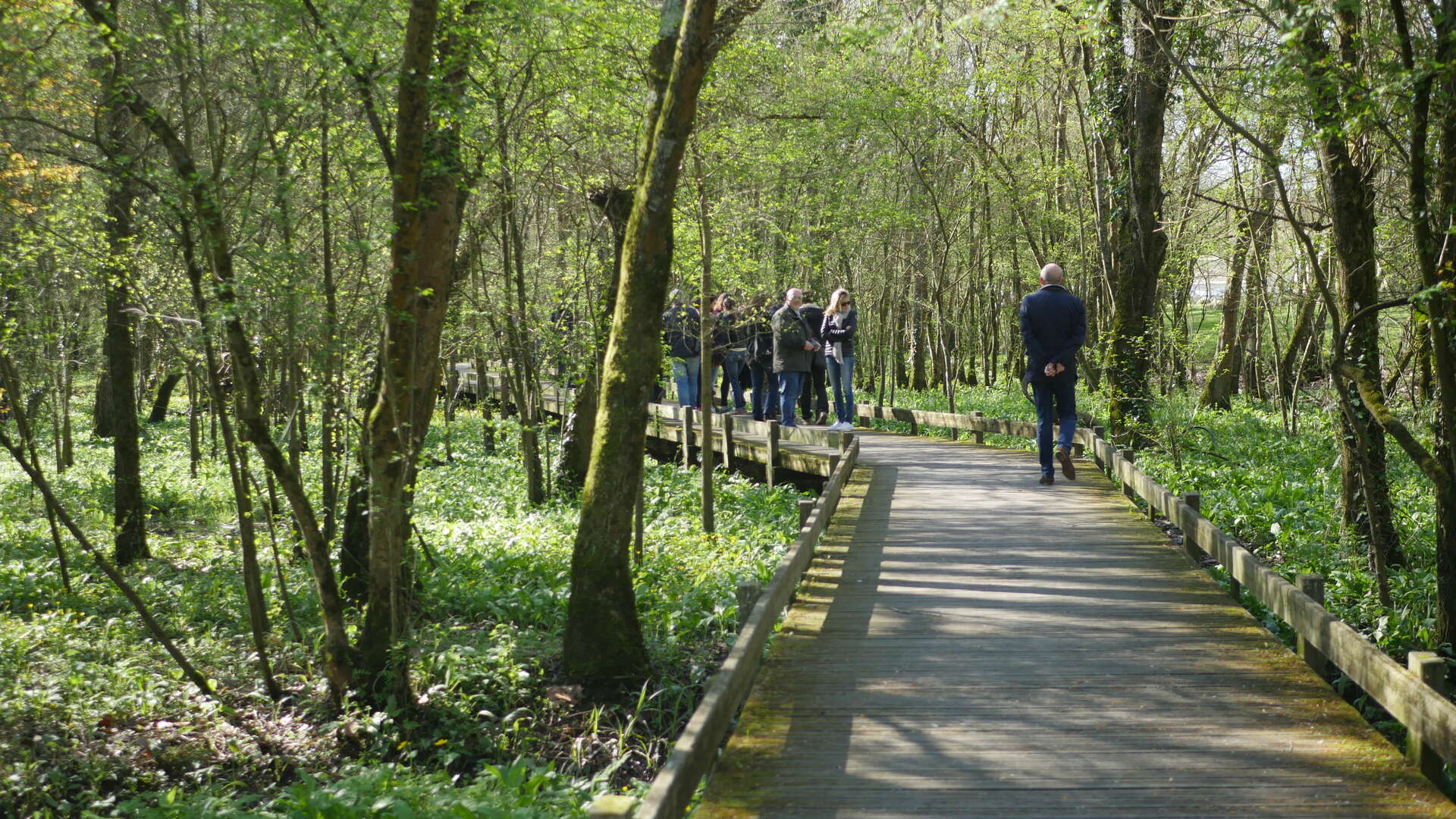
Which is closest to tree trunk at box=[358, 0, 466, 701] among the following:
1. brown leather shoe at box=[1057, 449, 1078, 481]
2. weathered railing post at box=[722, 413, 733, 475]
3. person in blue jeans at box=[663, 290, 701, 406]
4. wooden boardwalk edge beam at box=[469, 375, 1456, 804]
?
wooden boardwalk edge beam at box=[469, 375, 1456, 804]

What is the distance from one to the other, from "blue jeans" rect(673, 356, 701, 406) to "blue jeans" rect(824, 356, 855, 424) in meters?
2.16

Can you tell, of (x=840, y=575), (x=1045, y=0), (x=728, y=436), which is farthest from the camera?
(x=728, y=436)

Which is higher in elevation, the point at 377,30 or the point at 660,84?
the point at 377,30

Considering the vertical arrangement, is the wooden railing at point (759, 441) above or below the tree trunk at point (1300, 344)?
below

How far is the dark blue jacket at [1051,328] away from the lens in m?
10.5

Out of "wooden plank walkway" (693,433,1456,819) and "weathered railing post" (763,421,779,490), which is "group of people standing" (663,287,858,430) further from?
"wooden plank walkway" (693,433,1456,819)

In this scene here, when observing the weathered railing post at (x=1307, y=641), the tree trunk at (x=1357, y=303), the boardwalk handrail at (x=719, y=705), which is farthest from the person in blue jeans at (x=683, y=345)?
the weathered railing post at (x=1307, y=641)

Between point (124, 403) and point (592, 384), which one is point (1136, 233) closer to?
point (592, 384)

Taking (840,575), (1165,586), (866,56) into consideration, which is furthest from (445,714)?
(866,56)

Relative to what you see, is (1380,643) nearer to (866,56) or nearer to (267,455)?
(267,455)

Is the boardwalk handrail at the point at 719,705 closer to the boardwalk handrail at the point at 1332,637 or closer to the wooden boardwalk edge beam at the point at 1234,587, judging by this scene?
the wooden boardwalk edge beam at the point at 1234,587

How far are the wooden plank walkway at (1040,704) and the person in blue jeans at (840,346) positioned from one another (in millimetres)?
6476

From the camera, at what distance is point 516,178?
11.8m

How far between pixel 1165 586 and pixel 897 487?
16.2 ft
